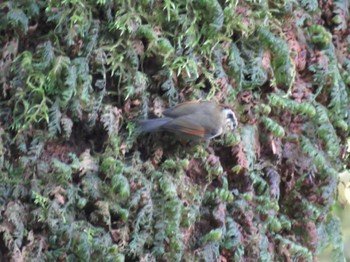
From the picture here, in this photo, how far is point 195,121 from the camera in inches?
76.8

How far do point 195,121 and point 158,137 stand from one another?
0.37 feet

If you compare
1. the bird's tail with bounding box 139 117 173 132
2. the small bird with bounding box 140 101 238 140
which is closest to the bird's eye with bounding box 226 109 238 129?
the small bird with bounding box 140 101 238 140

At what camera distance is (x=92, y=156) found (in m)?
1.83

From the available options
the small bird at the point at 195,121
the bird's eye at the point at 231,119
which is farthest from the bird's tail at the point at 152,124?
the bird's eye at the point at 231,119

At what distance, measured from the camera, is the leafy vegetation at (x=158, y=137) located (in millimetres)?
1775

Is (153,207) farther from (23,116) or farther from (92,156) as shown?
(23,116)

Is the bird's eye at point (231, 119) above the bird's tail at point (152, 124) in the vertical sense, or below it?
below

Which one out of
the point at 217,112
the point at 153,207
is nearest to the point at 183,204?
the point at 153,207

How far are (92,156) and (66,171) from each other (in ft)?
0.31

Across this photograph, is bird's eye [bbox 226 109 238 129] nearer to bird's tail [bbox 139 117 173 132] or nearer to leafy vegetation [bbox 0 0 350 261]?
leafy vegetation [bbox 0 0 350 261]

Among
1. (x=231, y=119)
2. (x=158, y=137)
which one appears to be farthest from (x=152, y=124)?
(x=231, y=119)

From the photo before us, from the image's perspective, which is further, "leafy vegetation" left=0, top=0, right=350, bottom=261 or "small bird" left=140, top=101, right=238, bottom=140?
"small bird" left=140, top=101, right=238, bottom=140

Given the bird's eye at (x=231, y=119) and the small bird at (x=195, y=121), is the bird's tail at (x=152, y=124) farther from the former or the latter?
the bird's eye at (x=231, y=119)

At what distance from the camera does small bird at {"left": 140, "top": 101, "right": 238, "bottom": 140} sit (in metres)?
1.90
